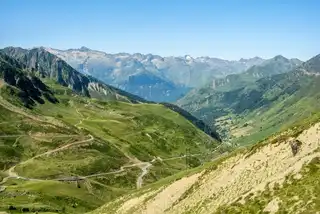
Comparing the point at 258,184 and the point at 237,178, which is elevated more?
the point at 258,184

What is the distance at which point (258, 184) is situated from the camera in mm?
61969

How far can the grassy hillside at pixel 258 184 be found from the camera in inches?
2119

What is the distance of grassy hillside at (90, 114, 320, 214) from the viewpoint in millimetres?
53812

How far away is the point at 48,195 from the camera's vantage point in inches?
6781

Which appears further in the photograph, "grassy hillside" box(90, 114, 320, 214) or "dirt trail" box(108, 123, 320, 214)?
"dirt trail" box(108, 123, 320, 214)

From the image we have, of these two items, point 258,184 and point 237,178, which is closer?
point 258,184

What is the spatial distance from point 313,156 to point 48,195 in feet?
430

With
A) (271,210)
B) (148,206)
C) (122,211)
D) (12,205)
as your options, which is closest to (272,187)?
(271,210)

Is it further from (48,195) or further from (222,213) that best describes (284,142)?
(48,195)

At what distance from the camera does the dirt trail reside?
63.1m

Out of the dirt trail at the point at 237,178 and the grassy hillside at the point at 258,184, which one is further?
the dirt trail at the point at 237,178

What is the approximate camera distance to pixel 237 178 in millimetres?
71875

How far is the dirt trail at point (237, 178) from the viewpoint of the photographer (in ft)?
207

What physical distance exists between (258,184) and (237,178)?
394 inches
